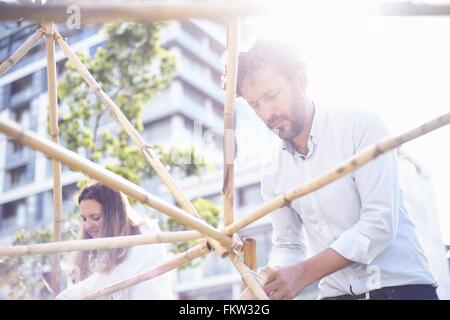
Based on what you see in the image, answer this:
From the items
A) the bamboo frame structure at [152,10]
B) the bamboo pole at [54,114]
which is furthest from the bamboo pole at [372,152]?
A: the bamboo pole at [54,114]

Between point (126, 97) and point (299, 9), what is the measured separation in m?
3.48

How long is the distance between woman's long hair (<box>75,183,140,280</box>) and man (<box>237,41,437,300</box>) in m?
0.44

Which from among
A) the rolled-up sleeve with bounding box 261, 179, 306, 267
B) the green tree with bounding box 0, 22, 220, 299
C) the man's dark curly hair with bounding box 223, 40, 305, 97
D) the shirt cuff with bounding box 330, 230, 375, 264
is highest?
the green tree with bounding box 0, 22, 220, 299

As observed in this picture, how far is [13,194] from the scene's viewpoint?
1020 centimetres

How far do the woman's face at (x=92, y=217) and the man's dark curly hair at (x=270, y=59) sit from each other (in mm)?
582

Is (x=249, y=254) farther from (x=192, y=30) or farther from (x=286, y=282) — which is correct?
(x=192, y=30)

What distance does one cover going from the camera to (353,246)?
3.19 feet

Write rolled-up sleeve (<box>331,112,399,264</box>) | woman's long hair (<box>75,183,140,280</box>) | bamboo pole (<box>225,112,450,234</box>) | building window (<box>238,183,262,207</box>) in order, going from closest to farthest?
bamboo pole (<box>225,112,450,234</box>), rolled-up sleeve (<box>331,112,399,264</box>), woman's long hair (<box>75,183,140,280</box>), building window (<box>238,183,262,207</box>)

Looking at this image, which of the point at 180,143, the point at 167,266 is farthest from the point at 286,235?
the point at 180,143

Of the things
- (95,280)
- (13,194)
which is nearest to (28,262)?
(95,280)

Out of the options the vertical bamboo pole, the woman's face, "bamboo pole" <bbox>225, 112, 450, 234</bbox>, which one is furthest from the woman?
"bamboo pole" <bbox>225, 112, 450, 234</bbox>

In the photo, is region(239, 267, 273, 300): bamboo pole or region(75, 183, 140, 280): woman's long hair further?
region(75, 183, 140, 280): woman's long hair

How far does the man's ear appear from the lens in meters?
1.19

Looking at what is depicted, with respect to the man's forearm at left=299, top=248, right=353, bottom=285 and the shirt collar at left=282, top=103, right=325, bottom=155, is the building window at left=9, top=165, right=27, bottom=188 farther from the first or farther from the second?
the man's forearm at left=299, top=248, right=353, bottom=285
